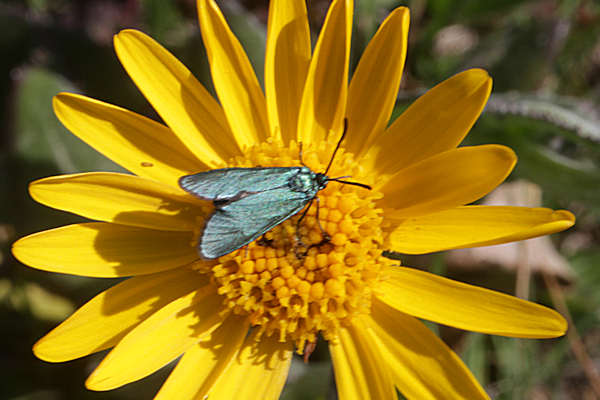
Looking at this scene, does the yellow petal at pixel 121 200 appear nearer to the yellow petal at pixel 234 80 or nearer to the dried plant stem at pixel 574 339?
the yellow petal at pixel 234 80

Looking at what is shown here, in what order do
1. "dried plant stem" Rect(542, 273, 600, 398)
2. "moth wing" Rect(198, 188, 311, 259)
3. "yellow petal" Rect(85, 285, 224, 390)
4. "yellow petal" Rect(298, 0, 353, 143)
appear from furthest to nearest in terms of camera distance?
"dried plant stem" Rect(542, 273, 600, 398) → "yellow petal" Rect(298, 0, 353, 143) → "yellow petal" Rect(85, 285, 224, 390) → "moth wing" Rect(198, 188, 311, 259)

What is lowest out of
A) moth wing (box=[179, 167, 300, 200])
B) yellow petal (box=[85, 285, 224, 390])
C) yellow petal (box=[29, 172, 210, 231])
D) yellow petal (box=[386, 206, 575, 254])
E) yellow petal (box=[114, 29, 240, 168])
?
yellow petal (box=[386, 206, 575, 254])

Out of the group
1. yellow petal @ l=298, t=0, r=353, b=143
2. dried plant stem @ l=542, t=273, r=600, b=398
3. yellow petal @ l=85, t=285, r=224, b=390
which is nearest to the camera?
yellow petal @ l=85, t=285, r=224, b=390

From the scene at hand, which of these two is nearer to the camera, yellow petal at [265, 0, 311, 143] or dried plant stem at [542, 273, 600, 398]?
yellow petal at [265, 0, 311, 143]

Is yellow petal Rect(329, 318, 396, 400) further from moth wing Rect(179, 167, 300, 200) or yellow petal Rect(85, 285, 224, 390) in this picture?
moth wing Rect(179, 167, 300, 200)

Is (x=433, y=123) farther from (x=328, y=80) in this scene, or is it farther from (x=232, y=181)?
(x=232, y=181)

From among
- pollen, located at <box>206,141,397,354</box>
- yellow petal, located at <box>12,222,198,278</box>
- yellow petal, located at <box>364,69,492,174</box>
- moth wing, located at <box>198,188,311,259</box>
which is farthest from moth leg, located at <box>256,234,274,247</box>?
yellow petal, located at <box>364,69,492,174</box>

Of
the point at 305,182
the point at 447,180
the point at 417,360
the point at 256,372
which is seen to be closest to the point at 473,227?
the point at 447,180
